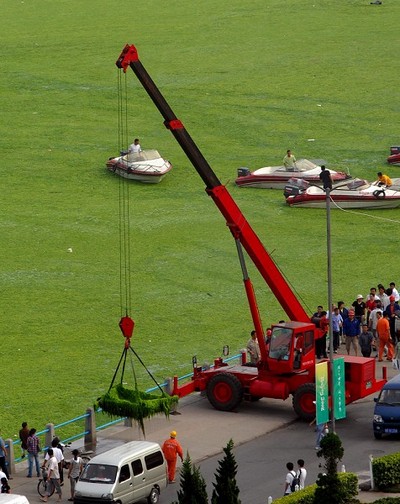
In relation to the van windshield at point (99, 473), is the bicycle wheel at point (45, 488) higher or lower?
lower

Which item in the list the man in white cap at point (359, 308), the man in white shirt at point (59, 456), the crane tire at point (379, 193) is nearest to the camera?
the man in white shirt at point (59, 456)

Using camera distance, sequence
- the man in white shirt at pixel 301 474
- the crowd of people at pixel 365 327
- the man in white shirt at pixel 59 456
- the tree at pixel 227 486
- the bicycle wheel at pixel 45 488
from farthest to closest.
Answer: the crowd of people at pixel 365 327 → the man in white shirt at pixel 59 456 → the bicycle wheel at pixel 45 488 → the man in white shirt at pixel 301 474 → the tree at pixel 227 486

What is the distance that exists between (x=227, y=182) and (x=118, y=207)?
16.0 feet

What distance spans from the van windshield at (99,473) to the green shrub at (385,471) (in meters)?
6.25

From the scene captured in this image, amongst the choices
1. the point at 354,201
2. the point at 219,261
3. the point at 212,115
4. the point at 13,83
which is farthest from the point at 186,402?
the point at 13,83

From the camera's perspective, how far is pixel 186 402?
143 ft

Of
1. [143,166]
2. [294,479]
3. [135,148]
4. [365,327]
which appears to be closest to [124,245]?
[143,166]

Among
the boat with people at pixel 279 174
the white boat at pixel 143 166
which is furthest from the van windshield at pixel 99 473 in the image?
the white boat at pixel 143 166

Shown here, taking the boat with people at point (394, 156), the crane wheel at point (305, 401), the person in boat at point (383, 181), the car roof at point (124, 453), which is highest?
the boat with people at point (394, 156)

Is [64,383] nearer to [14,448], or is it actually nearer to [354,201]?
[14,448]

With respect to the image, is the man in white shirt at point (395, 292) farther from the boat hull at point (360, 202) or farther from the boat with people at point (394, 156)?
the boat with people at point (394, 156)

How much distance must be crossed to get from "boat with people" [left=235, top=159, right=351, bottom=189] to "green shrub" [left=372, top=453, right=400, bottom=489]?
103ft

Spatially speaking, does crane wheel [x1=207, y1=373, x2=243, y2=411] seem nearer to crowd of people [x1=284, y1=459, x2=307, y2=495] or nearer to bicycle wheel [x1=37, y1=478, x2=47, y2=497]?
crowd of people [x1=284, y1=459, x2=307, y2=495]

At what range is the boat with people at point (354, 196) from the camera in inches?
2511
